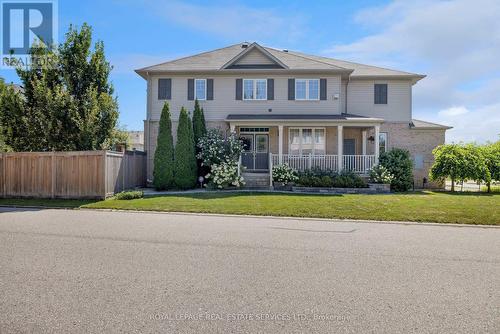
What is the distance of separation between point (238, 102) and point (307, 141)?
4633mm

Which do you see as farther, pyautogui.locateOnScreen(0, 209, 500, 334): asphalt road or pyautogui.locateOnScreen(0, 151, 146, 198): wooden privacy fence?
pyautogui.locateOnScreen(0, 151, 146, 198): wooden privacy fence

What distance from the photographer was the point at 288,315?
3.70m

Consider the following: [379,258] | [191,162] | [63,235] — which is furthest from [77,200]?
[379,258]

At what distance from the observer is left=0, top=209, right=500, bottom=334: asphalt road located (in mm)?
3537

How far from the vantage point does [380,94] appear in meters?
21.4

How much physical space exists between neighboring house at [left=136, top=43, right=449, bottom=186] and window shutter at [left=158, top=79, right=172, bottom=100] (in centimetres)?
6

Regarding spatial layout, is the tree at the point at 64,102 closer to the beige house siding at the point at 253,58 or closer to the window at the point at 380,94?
the beige house siding at the point at 253,58

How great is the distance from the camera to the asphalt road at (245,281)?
3.54m

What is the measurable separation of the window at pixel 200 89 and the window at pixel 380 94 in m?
10.3

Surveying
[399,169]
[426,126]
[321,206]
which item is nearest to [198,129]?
[321,206]

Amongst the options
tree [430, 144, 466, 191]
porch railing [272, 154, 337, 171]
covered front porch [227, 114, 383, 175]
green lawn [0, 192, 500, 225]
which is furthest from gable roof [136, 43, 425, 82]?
green lawn [0, 192, 500, 225]

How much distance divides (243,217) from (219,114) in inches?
427

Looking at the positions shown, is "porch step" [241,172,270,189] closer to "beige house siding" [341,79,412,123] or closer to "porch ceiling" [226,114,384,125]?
"porch ceiling" [226,114,384,125]

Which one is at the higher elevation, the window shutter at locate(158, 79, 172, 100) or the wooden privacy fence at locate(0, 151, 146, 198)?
the window shutter at locate(158, 79, 172, 100)
